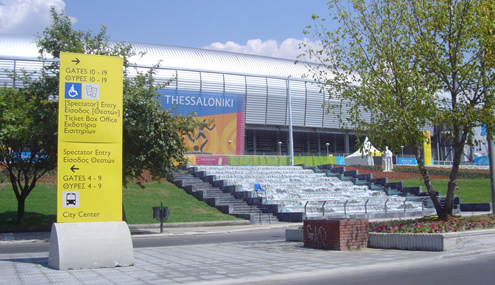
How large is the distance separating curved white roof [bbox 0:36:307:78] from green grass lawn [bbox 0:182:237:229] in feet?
90.9

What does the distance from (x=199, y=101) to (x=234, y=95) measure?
195 inches

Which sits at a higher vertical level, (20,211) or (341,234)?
(20,211)

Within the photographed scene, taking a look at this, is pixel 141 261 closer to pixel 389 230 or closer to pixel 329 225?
pixel 329 225

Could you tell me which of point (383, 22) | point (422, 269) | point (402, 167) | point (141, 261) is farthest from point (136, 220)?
point (402, 167)

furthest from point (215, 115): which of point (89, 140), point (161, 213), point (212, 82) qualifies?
point (89, 140)

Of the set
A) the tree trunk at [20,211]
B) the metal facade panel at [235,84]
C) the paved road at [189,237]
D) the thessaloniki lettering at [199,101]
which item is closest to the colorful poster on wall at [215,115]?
the thessaloniki lettering at [199,101]

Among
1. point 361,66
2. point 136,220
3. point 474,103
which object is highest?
point 361,66

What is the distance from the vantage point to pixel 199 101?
61.3m

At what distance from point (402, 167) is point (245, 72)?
991 inches

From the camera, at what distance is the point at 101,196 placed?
12.0m

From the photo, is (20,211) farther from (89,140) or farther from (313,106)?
(313,106)

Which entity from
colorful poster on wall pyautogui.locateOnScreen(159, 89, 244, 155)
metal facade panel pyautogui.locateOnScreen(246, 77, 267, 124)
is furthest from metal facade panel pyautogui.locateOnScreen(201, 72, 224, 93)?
metal facade panel pyautogui.locateOnScreen(246, 77, 267, 124)

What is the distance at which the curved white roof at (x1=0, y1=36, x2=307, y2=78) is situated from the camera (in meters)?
56.5

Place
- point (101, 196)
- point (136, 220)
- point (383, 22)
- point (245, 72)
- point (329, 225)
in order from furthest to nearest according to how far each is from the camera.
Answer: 1. point (245, 72)
2. point (136, 220)
3. point (383, 22)
4. point (329, 225)
5. point (101, 196)
